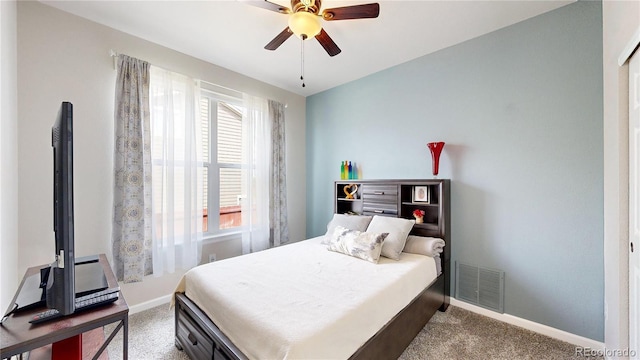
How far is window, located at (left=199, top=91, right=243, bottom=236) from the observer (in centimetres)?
310

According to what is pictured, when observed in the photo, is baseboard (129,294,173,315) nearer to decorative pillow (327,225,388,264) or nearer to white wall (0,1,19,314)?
white wall (0,1,19,314)

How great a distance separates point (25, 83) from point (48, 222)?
1141mm

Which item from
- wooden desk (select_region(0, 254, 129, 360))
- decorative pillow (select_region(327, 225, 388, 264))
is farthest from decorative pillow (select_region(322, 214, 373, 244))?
wooden desk (select_region(0, 254, 129, 360))

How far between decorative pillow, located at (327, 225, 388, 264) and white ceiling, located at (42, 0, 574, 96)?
2.01m

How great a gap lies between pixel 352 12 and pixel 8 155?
261cm

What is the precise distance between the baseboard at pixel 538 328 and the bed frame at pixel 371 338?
0.28 meters

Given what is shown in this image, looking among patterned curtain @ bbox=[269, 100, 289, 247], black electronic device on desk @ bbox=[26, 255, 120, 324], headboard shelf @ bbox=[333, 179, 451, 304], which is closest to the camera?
black electronic device on desk @ bbox=[26, 255, 120, 324]

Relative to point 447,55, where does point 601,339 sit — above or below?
below

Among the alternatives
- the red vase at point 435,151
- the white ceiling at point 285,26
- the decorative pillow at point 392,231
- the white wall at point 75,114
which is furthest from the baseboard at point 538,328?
the white wall at point 75,114

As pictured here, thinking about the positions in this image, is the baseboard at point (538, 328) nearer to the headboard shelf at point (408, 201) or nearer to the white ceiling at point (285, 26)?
the headboard shelf at point (408, 201)

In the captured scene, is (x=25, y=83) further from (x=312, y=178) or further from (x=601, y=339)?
(x=601, y=339)

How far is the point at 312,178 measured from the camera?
4.23m

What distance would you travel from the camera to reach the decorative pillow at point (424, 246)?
8.11 ft

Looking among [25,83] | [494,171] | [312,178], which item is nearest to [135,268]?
[25,83]
